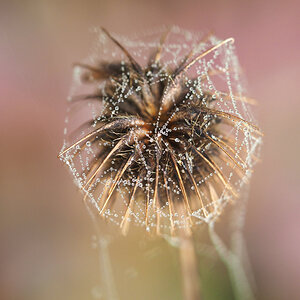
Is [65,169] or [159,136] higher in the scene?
[65,169]

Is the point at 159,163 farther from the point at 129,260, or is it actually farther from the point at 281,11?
the point at 281,11

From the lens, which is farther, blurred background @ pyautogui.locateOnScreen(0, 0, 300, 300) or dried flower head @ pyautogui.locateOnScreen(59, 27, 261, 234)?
blurred background @ pyautogui.locateOnScreen(0, 0, 300, 300)

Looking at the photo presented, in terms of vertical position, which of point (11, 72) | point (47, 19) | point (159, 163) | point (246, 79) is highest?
point (47, 19)

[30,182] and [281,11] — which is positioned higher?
[281,11]

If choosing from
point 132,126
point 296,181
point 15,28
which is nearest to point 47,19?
point 15,28

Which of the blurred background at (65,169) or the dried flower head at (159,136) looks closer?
the dried flower head at (159,136)

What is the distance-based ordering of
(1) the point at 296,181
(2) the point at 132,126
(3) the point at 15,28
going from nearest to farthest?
1. (2) the point at 132,126
2. (3) the point at 15,28
3. (1) the point at 296,181

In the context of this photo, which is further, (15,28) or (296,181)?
(296,181)

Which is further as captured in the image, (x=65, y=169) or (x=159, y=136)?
(x=65, y=169)
